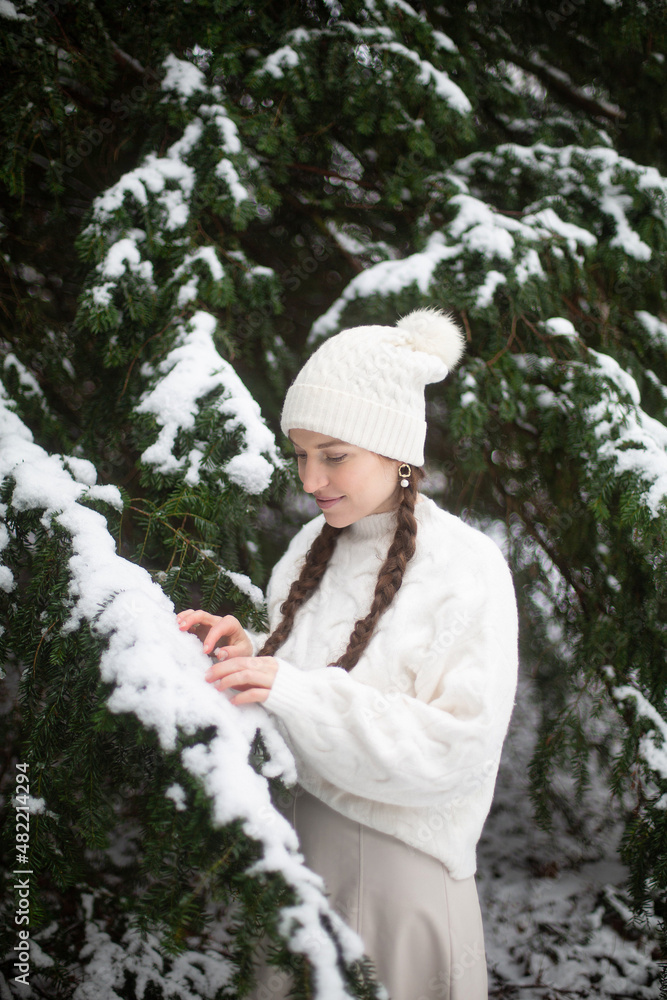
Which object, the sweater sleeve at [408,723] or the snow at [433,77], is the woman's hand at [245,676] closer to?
the sweater sleeve at [408,723]

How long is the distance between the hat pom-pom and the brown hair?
1.06 feet

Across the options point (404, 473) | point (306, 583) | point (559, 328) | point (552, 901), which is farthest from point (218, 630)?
point (552, 901)

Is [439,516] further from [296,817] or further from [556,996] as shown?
[556,996]

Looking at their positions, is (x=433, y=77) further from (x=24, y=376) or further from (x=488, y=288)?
(x=24, y=376)

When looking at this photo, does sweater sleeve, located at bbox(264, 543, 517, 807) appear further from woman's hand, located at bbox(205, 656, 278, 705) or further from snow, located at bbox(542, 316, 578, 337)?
snow, located at bbox(542, 316, 578, 337)

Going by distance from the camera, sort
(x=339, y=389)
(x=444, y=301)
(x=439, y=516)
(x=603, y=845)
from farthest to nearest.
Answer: (x=603, y=845), (x=444, y=301), (x=439, y=516), (x=339, y=389)

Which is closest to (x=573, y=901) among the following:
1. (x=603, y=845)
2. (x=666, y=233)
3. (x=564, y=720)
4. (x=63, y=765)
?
(x=603, y=845)

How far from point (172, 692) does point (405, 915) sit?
0.79 meters

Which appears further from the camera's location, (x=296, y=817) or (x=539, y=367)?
(x=539, y=367)

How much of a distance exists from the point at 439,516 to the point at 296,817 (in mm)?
872

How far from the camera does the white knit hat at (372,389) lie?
1463 mm

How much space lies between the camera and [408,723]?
1.23 m

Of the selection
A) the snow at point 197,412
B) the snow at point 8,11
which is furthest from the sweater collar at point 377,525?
the snow at point 8,11

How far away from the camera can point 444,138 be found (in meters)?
2.41
